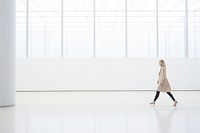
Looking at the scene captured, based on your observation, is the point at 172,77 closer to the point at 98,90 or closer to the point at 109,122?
the point at 98,90

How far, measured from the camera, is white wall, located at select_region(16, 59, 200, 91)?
16453 mm

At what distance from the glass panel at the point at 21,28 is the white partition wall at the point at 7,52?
7775 millimetres

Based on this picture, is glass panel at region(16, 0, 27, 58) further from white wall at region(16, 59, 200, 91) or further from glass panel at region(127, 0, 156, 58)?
glass panel at region(127, 0, 156, 58)

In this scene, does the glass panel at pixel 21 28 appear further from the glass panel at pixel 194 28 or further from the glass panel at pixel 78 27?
the glass panel at pixel 194 28

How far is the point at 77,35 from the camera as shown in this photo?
17.3 m

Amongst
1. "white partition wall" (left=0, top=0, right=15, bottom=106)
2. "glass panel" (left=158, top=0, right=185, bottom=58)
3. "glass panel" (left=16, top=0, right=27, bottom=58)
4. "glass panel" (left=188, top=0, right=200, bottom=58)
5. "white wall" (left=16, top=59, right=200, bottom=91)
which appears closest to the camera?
"white partition wall" (left=0, top=0, right=15, bottom=106)

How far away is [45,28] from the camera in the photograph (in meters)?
17.4

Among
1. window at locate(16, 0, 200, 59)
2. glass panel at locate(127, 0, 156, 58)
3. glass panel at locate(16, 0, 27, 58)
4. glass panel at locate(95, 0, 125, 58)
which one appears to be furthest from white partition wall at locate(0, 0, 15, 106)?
glass panel at locate(127, 0, 156, 58)

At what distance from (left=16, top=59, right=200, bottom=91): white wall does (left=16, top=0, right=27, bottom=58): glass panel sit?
683 millimetres

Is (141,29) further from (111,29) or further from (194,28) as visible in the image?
(194,28)

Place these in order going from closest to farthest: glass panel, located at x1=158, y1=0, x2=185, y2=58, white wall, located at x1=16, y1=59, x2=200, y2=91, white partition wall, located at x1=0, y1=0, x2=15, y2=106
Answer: white partition wall, located at x1=0, y1=0, x2=15, y2=106 < white wall, located at x1=16, y1=59, x2=200, y2=91 < glass panel, located at x1=158, y1=0, x2=185, y2=58

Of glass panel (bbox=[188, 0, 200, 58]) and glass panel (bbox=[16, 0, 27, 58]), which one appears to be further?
glass panel (bbox=[188, 0, 200, 58])

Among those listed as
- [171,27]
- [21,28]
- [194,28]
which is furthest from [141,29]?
→ [21,28]

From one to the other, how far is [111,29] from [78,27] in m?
1.99
